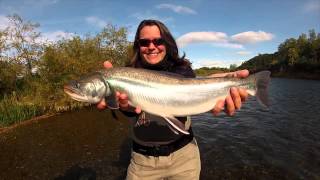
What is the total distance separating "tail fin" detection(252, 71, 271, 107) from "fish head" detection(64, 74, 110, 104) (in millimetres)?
2294

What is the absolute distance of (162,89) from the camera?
4.49m

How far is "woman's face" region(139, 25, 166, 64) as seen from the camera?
5.17 meters

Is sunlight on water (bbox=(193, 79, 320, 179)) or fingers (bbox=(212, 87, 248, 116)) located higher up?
fingers (bbox=(212, 87, 248, 116))

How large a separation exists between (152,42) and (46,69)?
30.7m

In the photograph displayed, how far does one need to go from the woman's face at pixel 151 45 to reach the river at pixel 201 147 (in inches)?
324

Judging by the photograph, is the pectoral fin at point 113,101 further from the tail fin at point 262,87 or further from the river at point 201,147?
the river at point 201,147

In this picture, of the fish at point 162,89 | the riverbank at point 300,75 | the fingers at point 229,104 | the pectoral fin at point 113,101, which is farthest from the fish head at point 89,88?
the riverbank at point 300,75

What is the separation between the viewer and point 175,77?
457 centimetres

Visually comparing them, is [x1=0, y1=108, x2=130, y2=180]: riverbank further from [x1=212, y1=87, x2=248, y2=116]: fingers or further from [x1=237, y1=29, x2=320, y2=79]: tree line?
[x1=237, y1=29, x2=320, y2=79]: tree line

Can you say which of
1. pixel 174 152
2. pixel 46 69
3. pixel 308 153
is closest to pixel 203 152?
pixel 308 153

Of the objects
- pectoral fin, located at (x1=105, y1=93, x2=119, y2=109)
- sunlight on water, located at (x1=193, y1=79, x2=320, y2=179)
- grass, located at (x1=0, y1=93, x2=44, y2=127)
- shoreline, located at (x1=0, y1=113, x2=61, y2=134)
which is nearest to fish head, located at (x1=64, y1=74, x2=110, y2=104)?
pectoral fin, located at (x1=105, y1=93, x2=119, y2=109)

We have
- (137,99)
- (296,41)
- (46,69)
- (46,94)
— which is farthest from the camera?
(296,41)

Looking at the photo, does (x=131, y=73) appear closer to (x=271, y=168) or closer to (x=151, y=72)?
(x=151, y=72)

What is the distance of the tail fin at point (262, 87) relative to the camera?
4.68 meters
